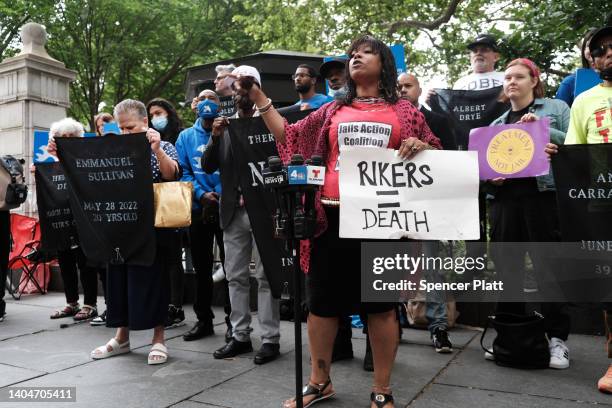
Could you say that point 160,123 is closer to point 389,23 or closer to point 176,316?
point 176,316

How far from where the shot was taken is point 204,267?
5059 millimetres

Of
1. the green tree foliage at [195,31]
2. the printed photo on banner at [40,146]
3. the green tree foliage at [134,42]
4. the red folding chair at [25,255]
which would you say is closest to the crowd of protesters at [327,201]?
the red folding chair at [25,255]

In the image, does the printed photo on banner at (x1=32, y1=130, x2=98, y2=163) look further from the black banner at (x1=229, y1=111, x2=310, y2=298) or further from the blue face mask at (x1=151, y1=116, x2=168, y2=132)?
the black banner at (x1=229, y1=111, x2=310, y2=298)

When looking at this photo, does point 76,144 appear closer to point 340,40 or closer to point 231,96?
point 231,96

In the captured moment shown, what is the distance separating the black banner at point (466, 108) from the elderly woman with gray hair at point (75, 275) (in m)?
3.73

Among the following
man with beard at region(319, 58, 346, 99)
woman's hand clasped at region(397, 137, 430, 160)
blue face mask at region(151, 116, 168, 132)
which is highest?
man with beard at region(319, 58, 346, 99)

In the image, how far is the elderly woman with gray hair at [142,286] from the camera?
14.4 feet

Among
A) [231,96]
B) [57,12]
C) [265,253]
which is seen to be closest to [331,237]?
[265,253]

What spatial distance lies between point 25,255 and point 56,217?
6.71 ft

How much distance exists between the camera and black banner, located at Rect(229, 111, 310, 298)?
4.21 meters

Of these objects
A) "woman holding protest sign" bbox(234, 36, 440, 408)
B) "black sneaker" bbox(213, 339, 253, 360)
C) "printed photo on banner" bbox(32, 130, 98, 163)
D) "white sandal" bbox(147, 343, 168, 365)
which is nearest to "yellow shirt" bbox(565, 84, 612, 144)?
"woman holding protest sign" bbox(234, 36, 440, 408)

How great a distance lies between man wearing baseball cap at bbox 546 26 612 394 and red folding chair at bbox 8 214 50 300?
6.38 m

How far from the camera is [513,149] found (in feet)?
13.0

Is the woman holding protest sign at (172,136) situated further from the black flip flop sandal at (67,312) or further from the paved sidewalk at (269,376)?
the black flip flop sandal at (67,312)
